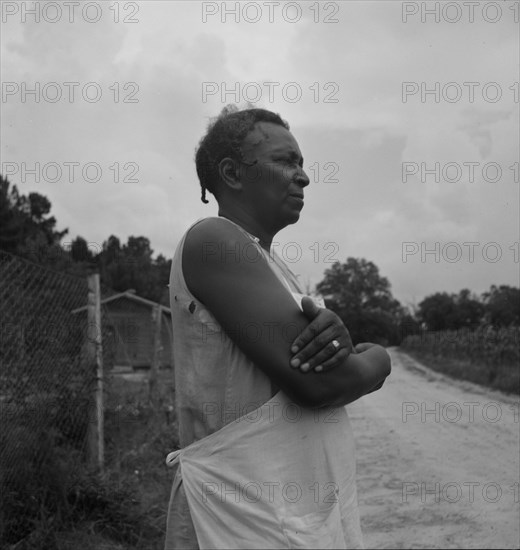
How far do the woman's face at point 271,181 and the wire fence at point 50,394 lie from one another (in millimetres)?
2575

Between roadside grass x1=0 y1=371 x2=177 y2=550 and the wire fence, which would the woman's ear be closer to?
the wire fence

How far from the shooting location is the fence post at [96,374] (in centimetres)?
533

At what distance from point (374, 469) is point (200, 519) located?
5.66 metres

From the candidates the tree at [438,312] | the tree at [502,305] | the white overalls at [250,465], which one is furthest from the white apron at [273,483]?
the tree at [438,312]

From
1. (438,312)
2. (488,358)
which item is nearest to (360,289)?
(438,312)

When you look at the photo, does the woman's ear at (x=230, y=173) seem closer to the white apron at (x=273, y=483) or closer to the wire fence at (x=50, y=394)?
the white apron at (x=273, y=483)

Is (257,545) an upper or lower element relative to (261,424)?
lower

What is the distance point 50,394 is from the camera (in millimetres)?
4594

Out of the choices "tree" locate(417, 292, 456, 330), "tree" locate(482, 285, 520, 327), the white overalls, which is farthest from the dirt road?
"tree" locate(417, 292, 456, 330)

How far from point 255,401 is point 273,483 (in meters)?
0.17

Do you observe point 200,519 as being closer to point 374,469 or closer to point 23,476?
point 23,476

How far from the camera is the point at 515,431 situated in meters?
8.98

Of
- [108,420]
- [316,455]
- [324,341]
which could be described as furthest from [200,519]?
[108,420]

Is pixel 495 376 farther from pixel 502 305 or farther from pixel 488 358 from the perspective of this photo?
pixel 502 305
